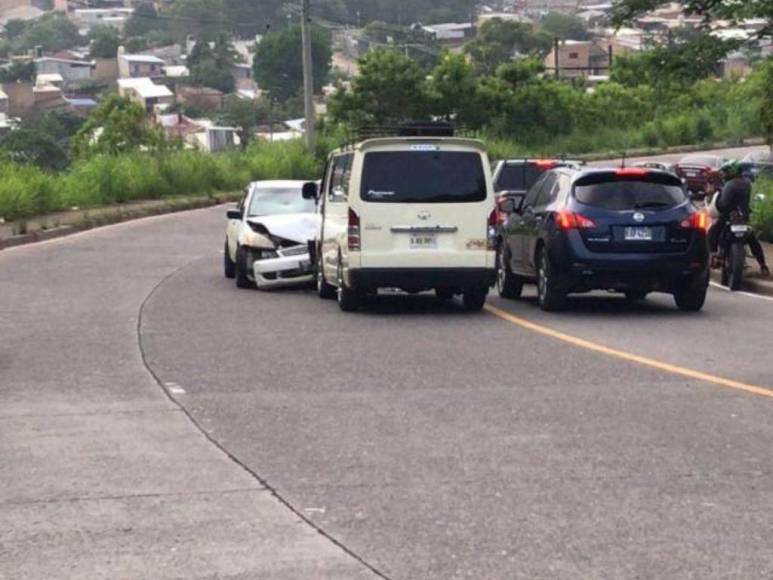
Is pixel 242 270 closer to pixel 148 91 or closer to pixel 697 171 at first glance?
pixel 697 171

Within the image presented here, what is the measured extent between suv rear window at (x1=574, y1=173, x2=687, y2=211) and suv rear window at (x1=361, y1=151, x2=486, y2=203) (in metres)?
1.25

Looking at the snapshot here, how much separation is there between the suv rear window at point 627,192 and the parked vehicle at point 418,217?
1178mm

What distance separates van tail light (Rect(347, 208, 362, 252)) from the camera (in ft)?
66.5

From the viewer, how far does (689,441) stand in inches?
446

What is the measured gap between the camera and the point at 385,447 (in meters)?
11.2

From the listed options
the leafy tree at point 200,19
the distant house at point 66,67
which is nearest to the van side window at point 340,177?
the distant house at point 66,67

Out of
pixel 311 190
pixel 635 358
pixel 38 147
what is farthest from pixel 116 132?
pixel 635 358

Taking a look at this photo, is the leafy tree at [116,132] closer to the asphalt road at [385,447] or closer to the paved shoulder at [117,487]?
the asphalt road at [385,447]

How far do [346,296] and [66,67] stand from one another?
124259 mm

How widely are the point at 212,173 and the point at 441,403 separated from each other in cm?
4404

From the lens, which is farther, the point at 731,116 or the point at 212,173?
the point at 731,116

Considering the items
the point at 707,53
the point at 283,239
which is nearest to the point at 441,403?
the point at 283,239

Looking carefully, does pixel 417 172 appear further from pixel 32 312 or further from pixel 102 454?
pixel 102 454

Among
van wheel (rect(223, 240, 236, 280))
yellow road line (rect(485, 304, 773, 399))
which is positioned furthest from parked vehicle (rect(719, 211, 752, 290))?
van wheel (rect(223, 240, 236, 280))
